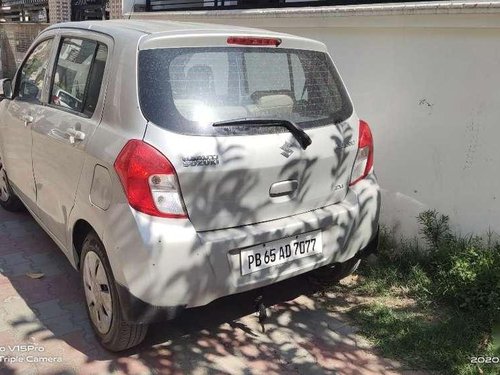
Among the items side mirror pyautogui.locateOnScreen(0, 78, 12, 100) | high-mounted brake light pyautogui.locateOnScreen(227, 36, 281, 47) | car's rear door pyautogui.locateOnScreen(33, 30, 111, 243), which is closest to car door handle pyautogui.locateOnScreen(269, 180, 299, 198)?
high-mounted brake light pyautogui.locateOnScreen(227, 36, 281, 47)

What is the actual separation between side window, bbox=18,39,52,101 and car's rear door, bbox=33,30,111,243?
0.72ft

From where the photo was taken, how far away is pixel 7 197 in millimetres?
4891

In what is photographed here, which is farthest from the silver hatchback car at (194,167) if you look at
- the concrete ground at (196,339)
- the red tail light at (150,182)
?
the concrete ground at (196,339)

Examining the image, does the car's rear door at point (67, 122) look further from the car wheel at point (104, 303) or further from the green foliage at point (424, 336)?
the green foliage at point (424, 336)

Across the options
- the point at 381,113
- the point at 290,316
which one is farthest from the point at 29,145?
the point at 381,113

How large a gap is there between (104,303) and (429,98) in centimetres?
266

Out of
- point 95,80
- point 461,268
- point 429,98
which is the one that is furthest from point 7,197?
point 461,268

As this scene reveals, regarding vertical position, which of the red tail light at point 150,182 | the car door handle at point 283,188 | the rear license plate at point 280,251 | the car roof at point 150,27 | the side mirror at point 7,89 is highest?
the car roof at point 150,27

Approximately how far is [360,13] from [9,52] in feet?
39.8

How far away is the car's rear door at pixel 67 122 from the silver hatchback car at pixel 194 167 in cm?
1

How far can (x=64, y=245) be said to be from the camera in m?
3.29

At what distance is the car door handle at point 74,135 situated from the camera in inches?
115

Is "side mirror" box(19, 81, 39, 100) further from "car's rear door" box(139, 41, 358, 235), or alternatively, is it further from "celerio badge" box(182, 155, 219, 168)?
"celerio badge" box(182, 155, 219, 168)

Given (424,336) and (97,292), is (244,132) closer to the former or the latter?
(97,292)
